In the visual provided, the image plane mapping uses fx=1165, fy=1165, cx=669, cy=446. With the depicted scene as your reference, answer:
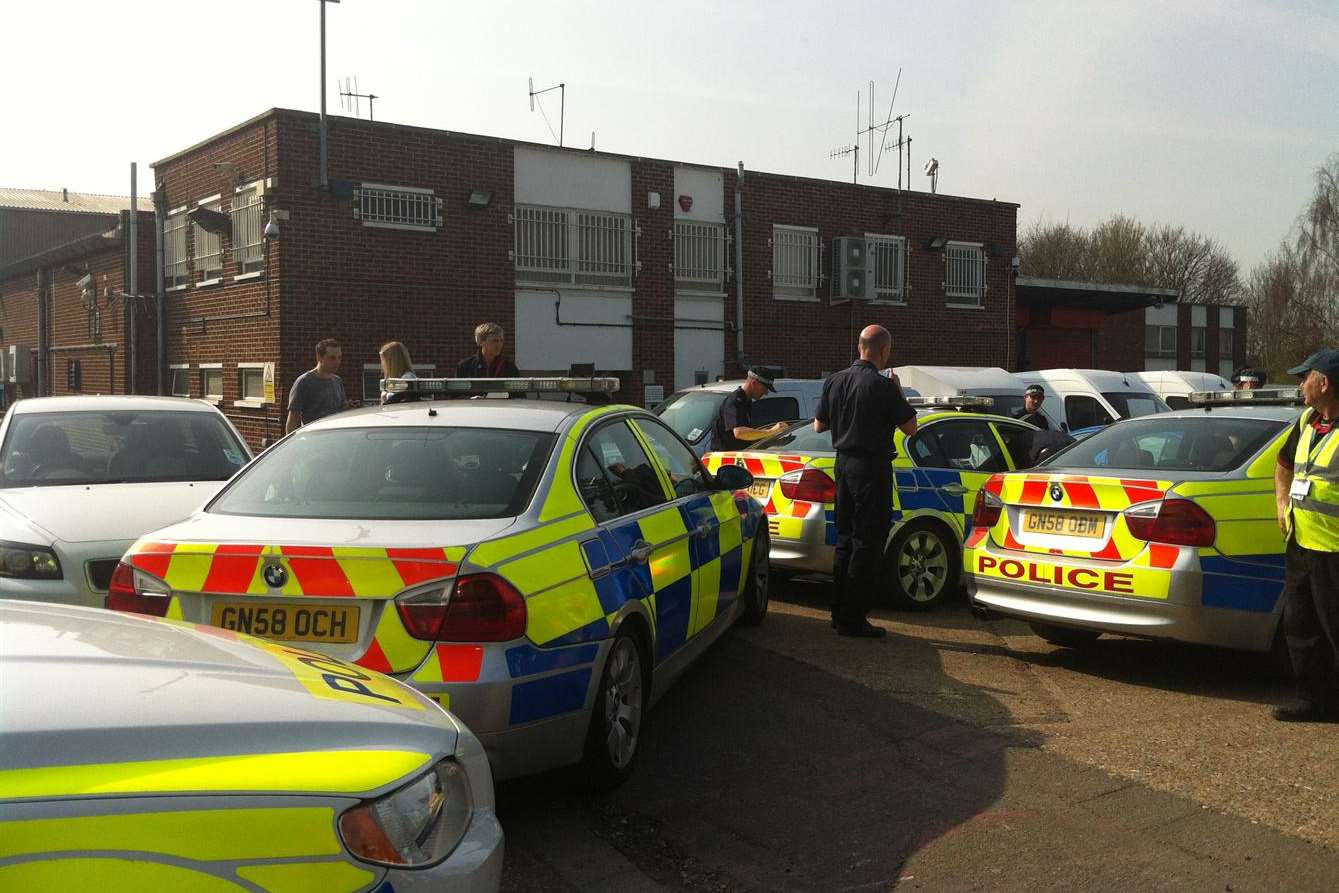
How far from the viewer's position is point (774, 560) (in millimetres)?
8250

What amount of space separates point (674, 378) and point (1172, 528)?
1464 centimetres

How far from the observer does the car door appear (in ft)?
18.7

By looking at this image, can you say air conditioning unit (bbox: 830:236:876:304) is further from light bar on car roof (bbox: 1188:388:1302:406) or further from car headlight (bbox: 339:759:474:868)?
car headlight (bbox: 339:759:474:868)

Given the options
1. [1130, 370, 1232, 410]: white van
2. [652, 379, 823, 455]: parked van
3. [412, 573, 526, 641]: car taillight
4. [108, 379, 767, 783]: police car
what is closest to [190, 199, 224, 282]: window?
[652, 379, 823, 455]: parked van

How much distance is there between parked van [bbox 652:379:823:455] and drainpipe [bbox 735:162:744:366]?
843 cm

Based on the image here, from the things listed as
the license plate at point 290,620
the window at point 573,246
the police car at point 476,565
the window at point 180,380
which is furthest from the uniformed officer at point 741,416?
the window at point 180,380

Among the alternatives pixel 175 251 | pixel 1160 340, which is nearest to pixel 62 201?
pixel 175 251

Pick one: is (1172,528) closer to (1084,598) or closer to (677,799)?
(1084,598)

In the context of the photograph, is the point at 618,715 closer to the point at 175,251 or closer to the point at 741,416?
the point at 741,416

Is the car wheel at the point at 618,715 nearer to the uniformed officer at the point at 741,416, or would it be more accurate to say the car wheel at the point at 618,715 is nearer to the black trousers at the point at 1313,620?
the black trousers at the point at 1313,620

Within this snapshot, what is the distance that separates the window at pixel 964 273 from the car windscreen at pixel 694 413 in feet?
45.0

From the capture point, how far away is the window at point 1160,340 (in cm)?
3897

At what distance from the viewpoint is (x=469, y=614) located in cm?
380

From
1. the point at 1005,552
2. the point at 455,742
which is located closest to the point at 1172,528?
the point at 1005,552
